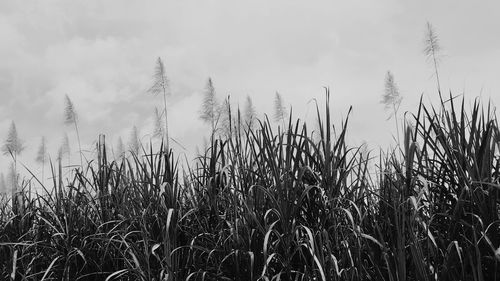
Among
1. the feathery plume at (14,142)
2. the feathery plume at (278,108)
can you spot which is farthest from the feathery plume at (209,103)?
the feathery plume at (14,142)

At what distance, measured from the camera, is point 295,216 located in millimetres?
2631

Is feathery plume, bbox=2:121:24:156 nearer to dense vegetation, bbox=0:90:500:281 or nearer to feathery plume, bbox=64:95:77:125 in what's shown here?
feathery plume, bbox=64:95:77:125

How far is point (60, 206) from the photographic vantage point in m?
3.47

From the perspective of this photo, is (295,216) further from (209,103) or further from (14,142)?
(14,142)

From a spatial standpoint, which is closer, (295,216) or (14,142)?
(295,216)

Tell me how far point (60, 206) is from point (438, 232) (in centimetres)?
228

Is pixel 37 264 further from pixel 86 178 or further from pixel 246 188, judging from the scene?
pixel 246 188

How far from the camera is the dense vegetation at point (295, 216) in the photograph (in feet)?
7.60

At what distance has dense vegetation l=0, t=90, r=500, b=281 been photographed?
91.2 inches

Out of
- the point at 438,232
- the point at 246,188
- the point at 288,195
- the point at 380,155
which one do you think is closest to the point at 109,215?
the point at 246,188

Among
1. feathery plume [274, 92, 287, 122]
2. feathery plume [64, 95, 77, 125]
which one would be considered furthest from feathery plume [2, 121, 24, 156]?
feathery plume [274, 92, 287, 122]

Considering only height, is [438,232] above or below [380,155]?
below

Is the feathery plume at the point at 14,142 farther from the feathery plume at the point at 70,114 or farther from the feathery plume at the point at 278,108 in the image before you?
the feathery plume at the point at 278,108

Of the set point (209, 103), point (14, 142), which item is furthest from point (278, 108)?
point (14, 142)
